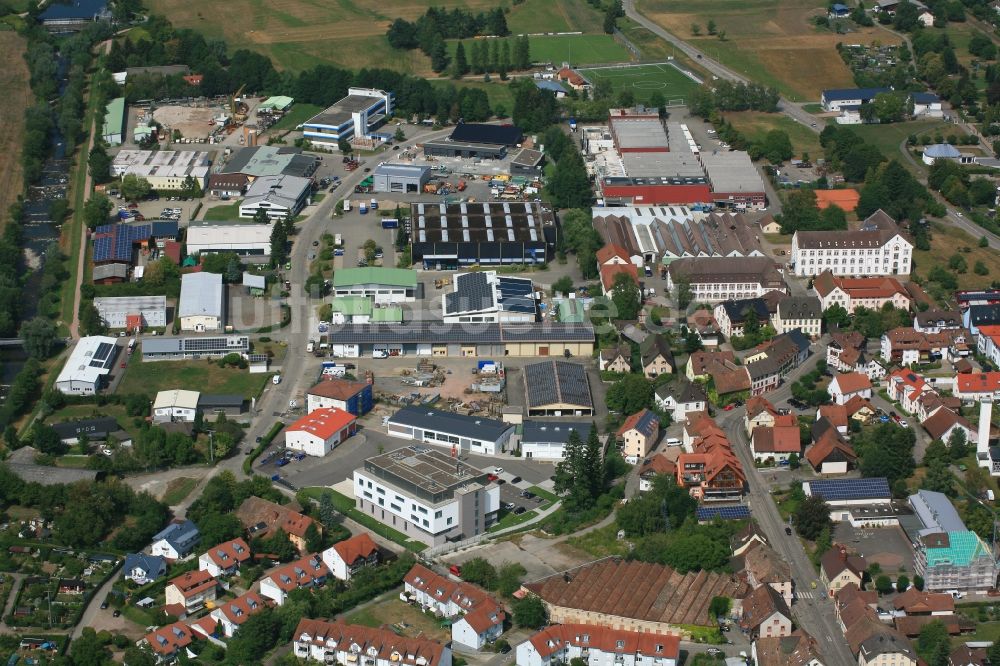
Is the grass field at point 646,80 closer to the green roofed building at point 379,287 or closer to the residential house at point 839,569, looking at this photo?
the green roofed building at point 379,287

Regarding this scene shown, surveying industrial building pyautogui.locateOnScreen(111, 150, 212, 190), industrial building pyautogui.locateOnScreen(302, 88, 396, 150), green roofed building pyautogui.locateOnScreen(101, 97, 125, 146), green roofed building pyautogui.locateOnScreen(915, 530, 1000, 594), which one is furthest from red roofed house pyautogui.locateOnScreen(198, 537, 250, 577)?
green roofed building pyautogui.locateOnScreen(101, 97, 125, 146)

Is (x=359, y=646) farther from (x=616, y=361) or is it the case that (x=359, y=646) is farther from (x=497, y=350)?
(x=497, y=350)

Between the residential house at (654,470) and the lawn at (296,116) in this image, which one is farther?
the lawn at (296,116)

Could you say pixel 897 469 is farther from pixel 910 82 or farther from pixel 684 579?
pixel 910 82

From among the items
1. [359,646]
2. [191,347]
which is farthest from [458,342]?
[359,646]

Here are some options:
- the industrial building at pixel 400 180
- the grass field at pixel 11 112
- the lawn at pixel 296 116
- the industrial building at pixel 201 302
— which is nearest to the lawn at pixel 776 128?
the industrial building at pixel 400 180
